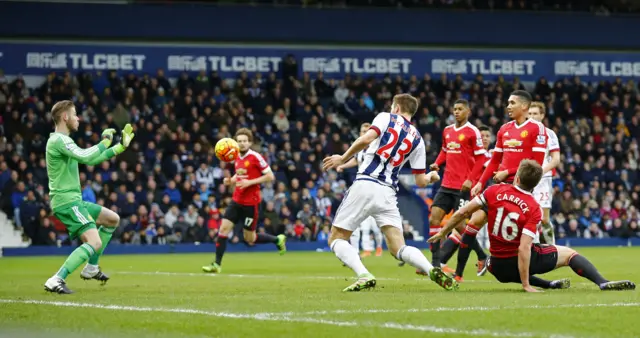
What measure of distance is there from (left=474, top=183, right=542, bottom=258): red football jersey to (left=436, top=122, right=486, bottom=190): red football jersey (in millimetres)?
4107

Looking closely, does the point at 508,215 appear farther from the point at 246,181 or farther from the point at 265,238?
the point at 265,238

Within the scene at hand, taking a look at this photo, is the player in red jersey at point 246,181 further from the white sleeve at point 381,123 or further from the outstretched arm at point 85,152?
the white sleeve at point 381,123

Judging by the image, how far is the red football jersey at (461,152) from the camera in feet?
50.9

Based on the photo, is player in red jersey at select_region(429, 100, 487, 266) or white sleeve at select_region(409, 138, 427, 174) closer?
white sleeve at select_region(409, 138, 427, 174)

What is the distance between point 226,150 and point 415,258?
6.72 m

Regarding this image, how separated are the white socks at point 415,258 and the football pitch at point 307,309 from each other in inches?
11.4

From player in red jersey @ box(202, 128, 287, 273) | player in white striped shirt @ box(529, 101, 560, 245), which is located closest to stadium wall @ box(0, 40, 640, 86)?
player in red jersey @ box(202, 128, 287, 273)

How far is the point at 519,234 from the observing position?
1116 cm

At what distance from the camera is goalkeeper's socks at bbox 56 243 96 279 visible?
11516 millimetres

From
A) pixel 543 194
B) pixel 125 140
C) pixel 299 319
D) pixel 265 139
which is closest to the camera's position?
pixel 299 319

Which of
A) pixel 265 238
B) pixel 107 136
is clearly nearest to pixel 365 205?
pixel 107 136

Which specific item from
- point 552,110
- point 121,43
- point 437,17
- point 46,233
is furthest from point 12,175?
point 552,110

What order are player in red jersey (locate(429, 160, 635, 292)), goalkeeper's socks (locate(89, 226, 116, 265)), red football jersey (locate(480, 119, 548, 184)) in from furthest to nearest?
red football jersey (locate(480, 119, 548, 184))
goalkeeper's socks (locate(89, 226, 116, 265))
player in red jersey (locate(429, 160, 635, 292))

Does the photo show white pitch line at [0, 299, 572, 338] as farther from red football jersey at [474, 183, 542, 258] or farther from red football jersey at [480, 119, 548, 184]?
red football jersey at [480, 119, 548, 184]
